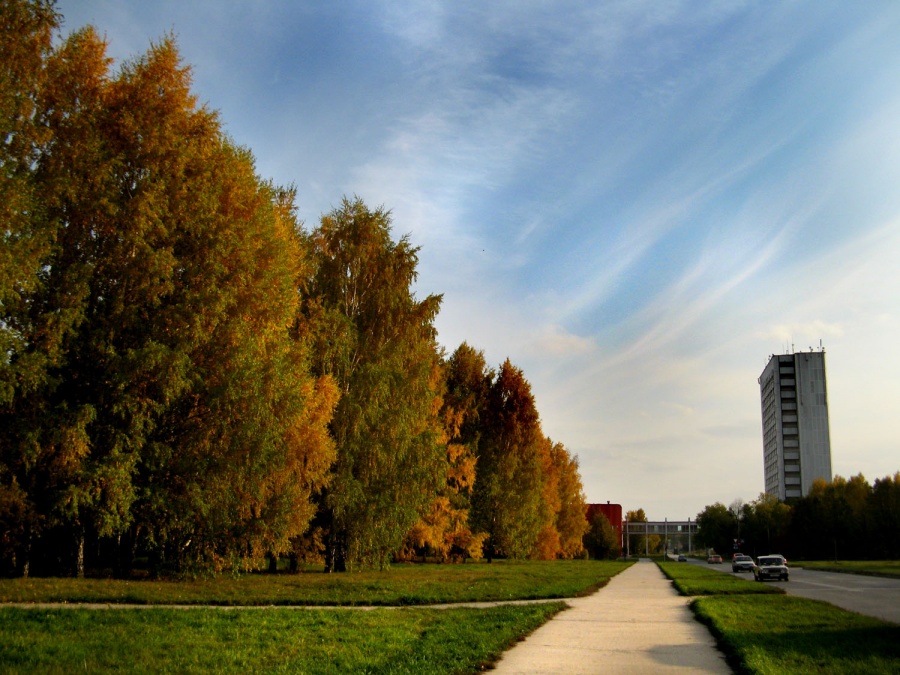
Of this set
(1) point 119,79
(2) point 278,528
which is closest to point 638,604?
(2) point 278,528

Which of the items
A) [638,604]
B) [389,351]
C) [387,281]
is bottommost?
[638,604]

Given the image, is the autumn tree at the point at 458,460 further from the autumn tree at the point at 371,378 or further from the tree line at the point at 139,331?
the tree line at the point at 139,331

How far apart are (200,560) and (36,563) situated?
5647mm

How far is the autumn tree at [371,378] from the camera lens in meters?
31.2

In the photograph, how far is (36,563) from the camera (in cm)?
2484

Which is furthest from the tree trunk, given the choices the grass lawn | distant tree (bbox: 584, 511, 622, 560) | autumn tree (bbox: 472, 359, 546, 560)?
distant tree (bbox: 584, 511, 622, 560)

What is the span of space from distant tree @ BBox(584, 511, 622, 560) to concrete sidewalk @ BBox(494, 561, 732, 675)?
96.5 m

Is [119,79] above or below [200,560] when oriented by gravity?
above

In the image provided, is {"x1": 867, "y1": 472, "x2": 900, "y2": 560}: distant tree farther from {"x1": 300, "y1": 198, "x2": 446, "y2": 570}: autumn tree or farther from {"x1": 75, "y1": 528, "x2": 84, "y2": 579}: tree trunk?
{"x1": 75, "y1": 528, "x2": 84, "y2": 579}: tree trunk

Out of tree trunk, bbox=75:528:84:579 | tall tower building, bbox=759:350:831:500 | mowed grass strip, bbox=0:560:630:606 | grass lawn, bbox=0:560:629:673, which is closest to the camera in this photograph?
grass lawn, bbox=0:560:629:673

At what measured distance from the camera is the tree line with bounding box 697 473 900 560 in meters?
89.7

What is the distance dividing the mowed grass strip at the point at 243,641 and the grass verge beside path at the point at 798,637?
380 centimetres

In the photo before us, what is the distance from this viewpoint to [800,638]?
14695 millimetres

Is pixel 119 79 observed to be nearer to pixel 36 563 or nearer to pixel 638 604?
pixel 36 563
